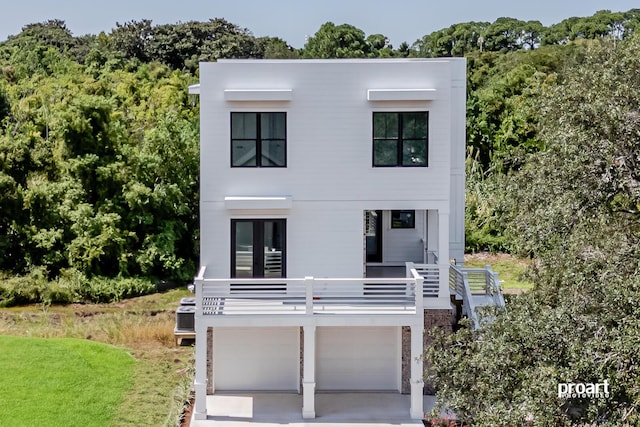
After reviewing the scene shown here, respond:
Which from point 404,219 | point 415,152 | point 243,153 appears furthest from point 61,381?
point 415,152

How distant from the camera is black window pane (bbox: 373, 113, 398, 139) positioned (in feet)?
53.4

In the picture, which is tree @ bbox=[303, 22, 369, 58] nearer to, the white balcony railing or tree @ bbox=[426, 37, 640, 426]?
the white balcony railing

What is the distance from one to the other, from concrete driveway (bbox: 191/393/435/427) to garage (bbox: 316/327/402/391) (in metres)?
0.35

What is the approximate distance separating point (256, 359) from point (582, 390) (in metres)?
9.26

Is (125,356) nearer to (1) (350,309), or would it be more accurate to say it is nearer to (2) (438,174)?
(1) (350,309)

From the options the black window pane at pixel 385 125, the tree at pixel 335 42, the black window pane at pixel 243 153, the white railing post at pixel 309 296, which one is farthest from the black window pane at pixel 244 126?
the tree at pixel 335 42

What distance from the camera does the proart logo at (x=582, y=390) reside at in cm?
863

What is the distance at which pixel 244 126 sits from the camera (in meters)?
16.3

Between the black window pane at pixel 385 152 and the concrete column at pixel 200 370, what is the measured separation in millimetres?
5386

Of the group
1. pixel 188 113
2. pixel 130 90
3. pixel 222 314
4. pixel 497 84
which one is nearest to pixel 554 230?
pixel 222 314

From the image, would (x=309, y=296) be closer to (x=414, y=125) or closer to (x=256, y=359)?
(x=256, y=359)

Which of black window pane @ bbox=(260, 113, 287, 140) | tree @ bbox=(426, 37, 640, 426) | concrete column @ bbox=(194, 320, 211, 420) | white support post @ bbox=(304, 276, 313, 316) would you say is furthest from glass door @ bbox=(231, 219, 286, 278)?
tree @ bbox=(426, 37, 640, 426)

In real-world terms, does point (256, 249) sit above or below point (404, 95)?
below

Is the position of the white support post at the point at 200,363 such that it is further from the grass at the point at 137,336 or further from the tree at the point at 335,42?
the tree at the point at 335,42
